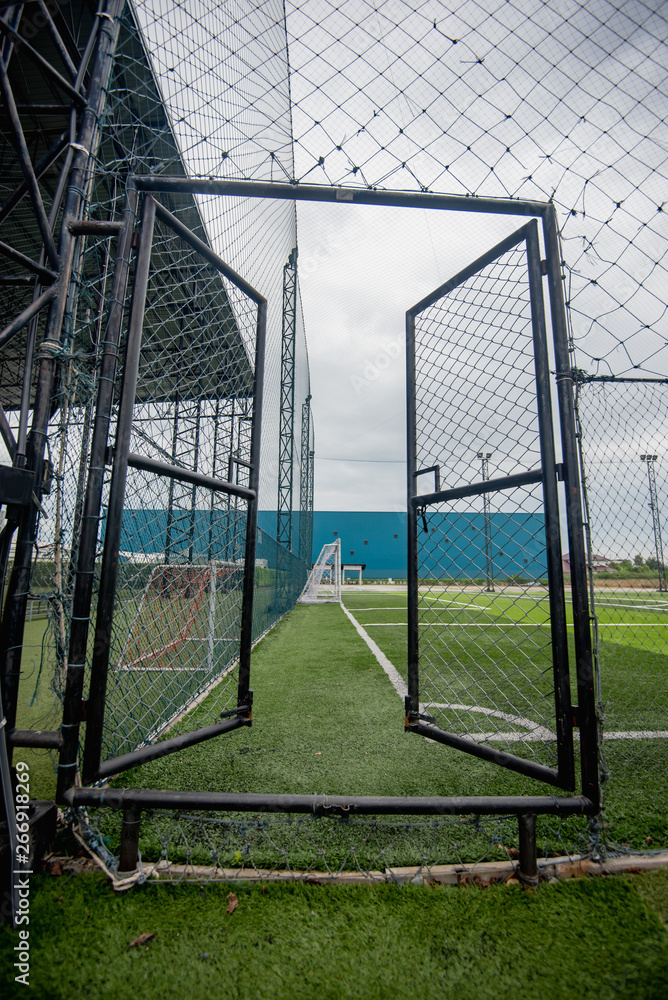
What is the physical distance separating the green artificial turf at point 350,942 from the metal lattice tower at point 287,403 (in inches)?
363

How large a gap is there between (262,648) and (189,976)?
14.2 ft

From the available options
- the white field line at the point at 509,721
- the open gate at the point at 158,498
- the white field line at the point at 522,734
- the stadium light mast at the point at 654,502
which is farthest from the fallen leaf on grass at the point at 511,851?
the stadium light mast at the point at 654,502

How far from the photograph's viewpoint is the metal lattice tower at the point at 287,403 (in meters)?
10.7

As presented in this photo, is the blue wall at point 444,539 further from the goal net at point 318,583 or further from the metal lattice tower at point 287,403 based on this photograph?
the goal net at point 318,583

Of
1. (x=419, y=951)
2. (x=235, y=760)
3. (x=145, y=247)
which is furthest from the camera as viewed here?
(x=235, y=760)

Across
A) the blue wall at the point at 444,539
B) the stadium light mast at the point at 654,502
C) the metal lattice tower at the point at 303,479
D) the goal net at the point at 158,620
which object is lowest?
the goal net at the point at 158,620

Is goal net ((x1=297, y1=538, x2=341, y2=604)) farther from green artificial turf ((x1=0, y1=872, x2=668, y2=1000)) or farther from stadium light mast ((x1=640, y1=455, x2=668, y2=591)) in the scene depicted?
green artificial turf ((x1=0, y1=872, x2=668, y2=1000))

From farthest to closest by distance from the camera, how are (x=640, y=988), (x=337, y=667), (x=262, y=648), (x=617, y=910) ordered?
(x=262, y=648) → (x=337, y=667) → (x=617, y=910) → (x=640, y=988)

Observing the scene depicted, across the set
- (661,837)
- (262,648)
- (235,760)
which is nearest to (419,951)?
(661,837)

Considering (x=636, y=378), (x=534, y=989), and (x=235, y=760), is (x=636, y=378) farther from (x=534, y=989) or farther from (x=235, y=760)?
(x=235, y=760)

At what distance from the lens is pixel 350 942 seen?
1.16 metres

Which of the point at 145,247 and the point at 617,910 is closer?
the point at 617,910

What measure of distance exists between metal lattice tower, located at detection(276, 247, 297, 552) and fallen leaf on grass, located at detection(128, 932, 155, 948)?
30.6 feet

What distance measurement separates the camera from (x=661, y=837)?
5.23ft
